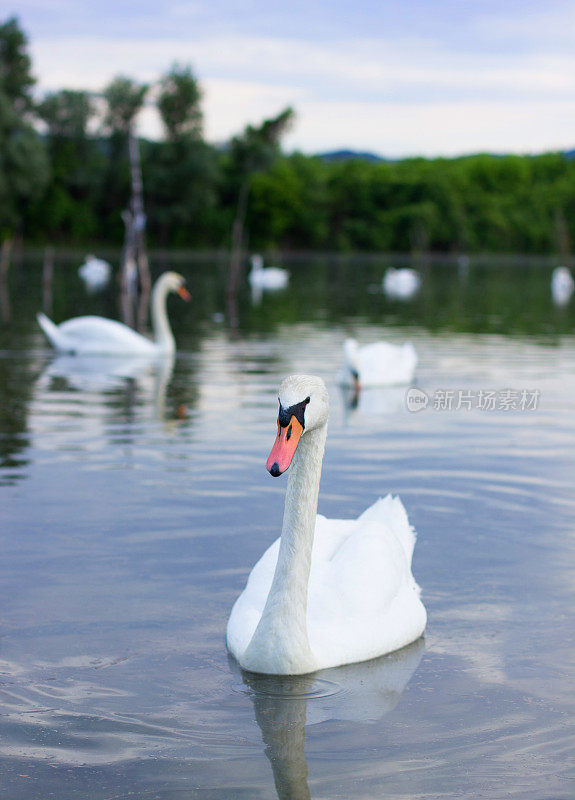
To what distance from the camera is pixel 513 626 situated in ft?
20.0

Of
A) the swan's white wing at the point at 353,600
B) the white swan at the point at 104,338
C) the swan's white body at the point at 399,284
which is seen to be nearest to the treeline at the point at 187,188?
the swan's white body at the point at 399,284

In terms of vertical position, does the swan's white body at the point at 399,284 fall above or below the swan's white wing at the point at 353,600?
above

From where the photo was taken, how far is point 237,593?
656cm

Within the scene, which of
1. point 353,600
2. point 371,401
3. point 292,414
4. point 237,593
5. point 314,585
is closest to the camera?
point 292,414

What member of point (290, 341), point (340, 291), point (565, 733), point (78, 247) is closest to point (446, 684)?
point (565, 733)

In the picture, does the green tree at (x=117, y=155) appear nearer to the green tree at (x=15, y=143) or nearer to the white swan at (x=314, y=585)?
the green tree at (x=15, y=143)

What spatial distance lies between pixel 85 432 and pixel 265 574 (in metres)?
6.19

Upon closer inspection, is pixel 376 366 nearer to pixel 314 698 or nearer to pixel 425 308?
pixel 314 698

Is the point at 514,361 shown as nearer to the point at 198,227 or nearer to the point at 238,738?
the point at 238,738

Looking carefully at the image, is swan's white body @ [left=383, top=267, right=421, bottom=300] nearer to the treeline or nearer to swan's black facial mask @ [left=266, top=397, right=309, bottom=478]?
the treeline
